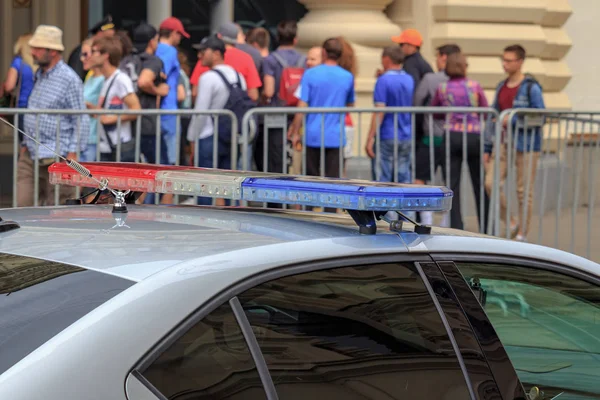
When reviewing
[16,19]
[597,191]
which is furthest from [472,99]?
[16,19]

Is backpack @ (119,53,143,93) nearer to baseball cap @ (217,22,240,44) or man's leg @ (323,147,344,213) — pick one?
baseball cap @ (217,22,240,44)

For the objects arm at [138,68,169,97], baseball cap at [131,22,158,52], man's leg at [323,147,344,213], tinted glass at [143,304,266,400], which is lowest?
tinted glass at [143,304,266,400]

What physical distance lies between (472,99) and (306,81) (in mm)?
1286

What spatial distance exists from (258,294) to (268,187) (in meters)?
0.53

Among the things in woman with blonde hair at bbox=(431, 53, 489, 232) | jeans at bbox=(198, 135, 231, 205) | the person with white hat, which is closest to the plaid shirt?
the person with white hat

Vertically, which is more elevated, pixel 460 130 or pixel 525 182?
pixel 460 130

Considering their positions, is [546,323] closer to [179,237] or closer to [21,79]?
[179,237]

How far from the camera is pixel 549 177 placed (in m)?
8.34

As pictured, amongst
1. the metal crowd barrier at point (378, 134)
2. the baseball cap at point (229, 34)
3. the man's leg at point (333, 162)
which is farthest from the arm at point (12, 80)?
the man's leg at point (333, 162)

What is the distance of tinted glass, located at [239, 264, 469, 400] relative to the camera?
7.43ft

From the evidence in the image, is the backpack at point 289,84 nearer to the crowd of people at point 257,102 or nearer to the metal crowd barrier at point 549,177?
the crowd of people at point 257,102

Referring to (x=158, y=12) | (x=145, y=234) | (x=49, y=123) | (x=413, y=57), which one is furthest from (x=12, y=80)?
(x=145, y=234)

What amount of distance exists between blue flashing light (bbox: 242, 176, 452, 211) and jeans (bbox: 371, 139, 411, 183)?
4.80 metres

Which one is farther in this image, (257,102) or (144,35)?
(144,35)
